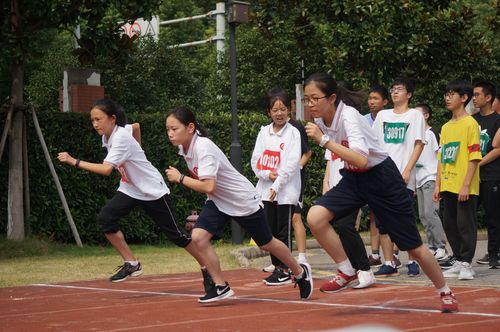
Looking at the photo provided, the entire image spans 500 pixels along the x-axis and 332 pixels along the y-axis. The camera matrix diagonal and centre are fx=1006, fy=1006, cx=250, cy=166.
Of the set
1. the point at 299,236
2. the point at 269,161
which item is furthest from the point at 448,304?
the point at 299,236

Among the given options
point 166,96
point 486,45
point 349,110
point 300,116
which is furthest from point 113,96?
point 349,110

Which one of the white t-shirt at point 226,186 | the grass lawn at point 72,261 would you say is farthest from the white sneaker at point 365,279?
the grass lawn at point 72,261

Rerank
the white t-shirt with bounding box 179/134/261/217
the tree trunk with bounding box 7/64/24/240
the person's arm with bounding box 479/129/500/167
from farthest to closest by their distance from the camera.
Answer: the tree trunk with bounding box 7/64/24/240
the person's arm with bounding box 479/129/500/167
the white t-shirt with bounding box 179/134/261/217

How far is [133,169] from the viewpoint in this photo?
32.1ft

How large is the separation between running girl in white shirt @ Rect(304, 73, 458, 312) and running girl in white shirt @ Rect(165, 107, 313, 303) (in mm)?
608

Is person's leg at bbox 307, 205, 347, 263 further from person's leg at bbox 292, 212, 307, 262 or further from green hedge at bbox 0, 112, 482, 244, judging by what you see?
green hedge at bbox 0, 112, 482, 244

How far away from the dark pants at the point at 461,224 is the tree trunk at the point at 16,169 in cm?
672

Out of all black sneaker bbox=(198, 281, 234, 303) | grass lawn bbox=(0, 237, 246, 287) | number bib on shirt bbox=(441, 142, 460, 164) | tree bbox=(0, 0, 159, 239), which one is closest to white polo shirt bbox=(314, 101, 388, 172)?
black sneaker bbox=(198, 281, 234, 303)

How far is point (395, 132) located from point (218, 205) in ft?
8.21

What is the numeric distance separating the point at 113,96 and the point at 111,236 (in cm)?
1396

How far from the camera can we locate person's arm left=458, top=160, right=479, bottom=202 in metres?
9.87

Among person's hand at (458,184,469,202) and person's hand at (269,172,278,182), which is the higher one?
person's hand at (269,172,278,182)

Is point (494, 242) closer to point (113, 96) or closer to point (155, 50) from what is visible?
point (113, 96)

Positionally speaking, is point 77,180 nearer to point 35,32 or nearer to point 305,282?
point 35,32
